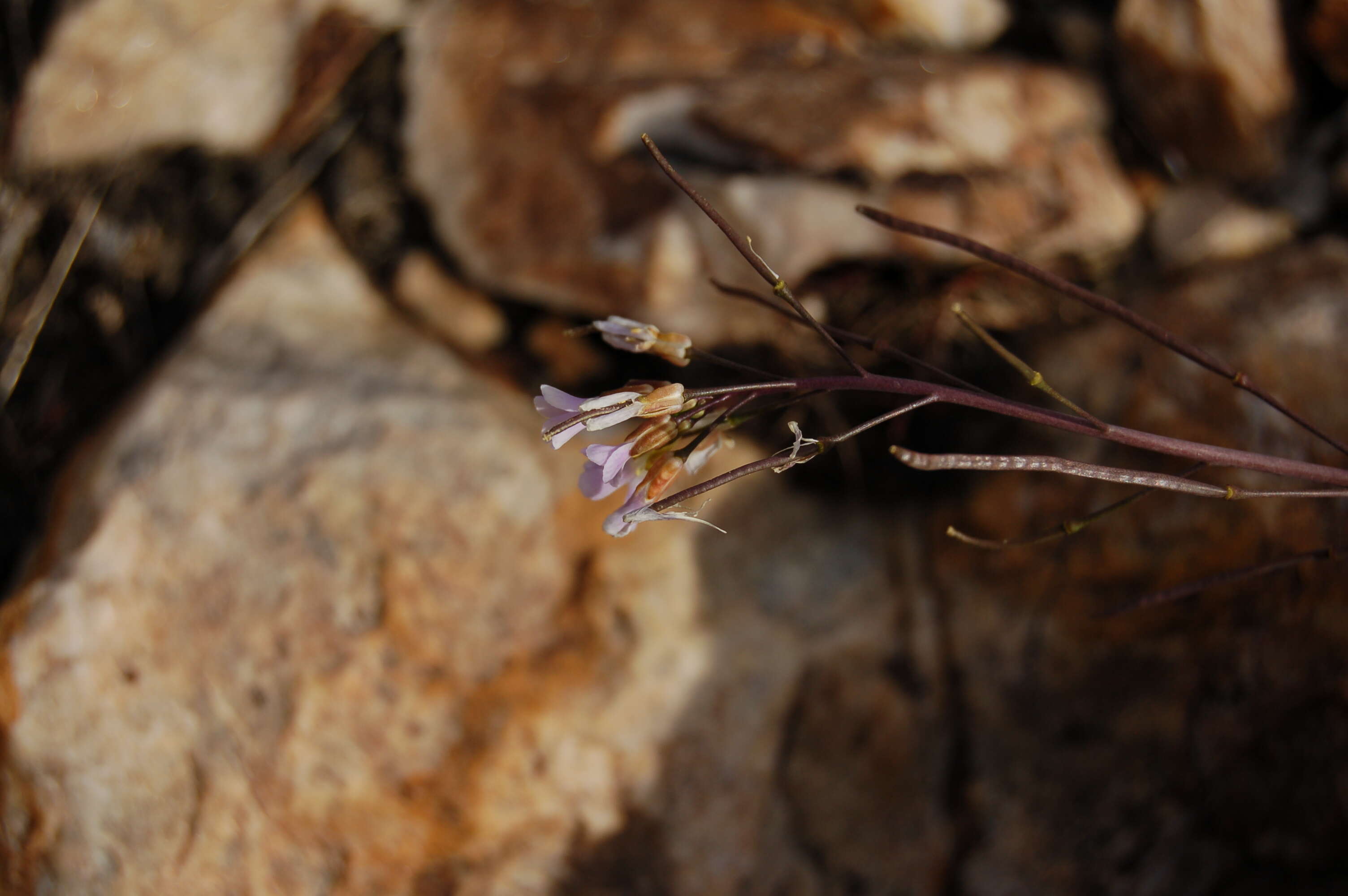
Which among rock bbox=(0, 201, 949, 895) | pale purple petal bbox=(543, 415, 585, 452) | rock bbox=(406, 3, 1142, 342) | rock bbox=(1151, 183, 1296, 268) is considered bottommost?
rock bbox=(0, 201, 949, 895)

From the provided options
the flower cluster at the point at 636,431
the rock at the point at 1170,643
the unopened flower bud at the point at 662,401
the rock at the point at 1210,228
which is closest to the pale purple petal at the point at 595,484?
the flower cluster at the point at 636,431

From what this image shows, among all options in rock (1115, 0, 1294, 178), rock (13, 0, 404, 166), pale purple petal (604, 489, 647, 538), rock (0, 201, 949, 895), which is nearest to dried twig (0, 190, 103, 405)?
rock (13, 0, 404, 166)

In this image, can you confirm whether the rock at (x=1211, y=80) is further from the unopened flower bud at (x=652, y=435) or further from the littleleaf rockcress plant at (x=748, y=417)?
the unopened flower bud at (x=652, y=435)

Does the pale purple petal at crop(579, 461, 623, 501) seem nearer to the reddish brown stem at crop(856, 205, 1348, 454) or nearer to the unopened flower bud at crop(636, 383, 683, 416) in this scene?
the unopened flower bud at crop(636, 383, 683, 416)

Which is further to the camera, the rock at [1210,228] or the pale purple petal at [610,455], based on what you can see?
the rock at [1210,228]

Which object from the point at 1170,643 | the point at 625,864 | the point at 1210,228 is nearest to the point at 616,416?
the point at 625,864

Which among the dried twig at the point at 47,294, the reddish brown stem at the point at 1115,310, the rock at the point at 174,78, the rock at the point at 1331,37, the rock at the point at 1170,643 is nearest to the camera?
the reddish brown stem at the point at 1115,310
